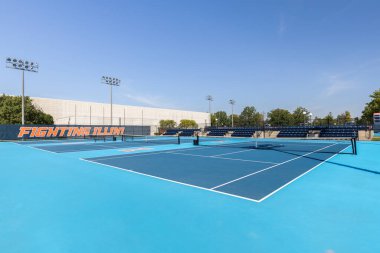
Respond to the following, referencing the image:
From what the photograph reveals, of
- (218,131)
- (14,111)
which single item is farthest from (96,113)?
(218,131)

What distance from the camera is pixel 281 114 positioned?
4031 inches

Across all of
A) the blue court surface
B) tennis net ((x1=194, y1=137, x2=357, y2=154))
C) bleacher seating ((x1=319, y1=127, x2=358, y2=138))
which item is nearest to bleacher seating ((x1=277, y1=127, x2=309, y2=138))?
bleacher seating ((x1=319, y1=127, x2=358, y2=138))

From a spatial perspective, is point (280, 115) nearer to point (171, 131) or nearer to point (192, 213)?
point (171, 131)

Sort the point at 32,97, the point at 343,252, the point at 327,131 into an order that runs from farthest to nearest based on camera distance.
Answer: the point at 32,97 → the point at 327,131 → the point at 343,252

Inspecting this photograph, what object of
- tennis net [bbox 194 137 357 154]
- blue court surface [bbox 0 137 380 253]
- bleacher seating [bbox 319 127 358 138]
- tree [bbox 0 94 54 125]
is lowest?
blue court surface [bbox 0 137 380 253]

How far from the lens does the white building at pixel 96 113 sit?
65.0m

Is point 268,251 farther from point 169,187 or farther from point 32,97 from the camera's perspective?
point 32,97

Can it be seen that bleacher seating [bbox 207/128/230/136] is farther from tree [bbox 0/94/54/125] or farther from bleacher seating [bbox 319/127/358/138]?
tree [bbox 0/94/54/125]

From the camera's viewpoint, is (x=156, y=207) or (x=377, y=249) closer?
(x=377, y=249)

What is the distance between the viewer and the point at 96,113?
238 ft

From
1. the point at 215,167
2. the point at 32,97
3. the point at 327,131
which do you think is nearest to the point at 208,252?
the point at 215,167

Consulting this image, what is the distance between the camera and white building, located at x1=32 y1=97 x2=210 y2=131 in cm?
6500

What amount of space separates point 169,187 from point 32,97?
70.1m

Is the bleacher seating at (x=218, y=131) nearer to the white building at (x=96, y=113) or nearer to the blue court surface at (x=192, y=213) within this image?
the white building at (x=96, y=113)
